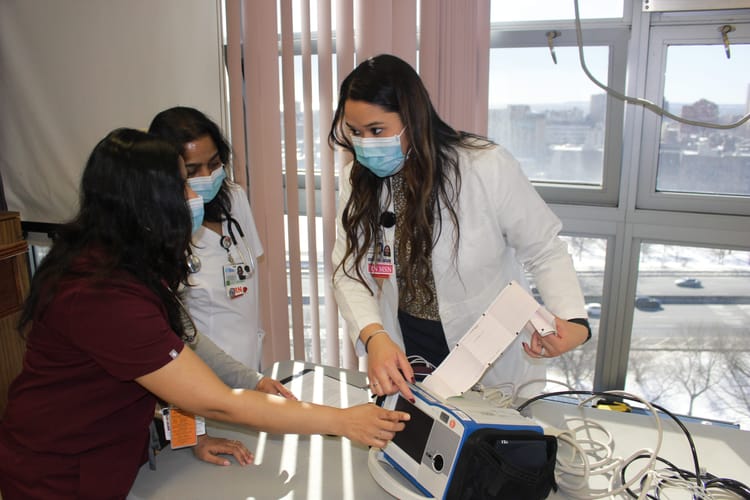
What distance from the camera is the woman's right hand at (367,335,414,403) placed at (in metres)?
1.23

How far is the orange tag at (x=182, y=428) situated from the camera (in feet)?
4.22

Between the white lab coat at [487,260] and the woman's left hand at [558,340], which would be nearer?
the woman's left hand at [558,340]

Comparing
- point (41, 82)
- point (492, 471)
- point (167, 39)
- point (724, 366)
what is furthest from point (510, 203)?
point (41, 82)

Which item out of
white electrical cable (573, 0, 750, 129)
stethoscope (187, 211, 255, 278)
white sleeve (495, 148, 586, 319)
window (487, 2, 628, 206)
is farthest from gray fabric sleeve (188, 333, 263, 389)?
white electrical cable (573, 0, 750, 129)

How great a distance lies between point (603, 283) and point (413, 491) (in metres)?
1.60

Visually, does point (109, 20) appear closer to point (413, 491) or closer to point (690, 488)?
point (413, 491)

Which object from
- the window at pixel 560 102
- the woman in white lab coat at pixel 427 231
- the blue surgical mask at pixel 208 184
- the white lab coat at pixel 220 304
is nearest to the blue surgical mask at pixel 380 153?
the woman in white lab coat at pixel 427 231

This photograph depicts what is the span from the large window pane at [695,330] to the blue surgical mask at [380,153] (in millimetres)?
1385

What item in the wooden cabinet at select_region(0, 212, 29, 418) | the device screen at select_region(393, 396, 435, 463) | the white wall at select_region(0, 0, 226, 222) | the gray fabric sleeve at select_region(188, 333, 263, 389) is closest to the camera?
the device screen at select_region(393, 396, 435, 463)

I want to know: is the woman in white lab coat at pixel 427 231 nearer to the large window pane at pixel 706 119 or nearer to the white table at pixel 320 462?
the white table at pixel 320 462

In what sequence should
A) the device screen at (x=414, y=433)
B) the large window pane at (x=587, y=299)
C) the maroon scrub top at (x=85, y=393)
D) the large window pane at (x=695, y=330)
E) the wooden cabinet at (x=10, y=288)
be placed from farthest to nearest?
the wooden cabinet at (x=10, y=288) < the large window pane at (x=587, y=299) < the large window pane at (x=695, y=330) < the device screen at (x=414, y=433) < the maroon scrub top at (x=85, y=393)

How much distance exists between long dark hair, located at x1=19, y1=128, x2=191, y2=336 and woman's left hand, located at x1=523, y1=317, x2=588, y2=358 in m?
0.82

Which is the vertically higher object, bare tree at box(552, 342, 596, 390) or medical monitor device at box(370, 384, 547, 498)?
medical monitor device at box(370, 384, 547, 498)

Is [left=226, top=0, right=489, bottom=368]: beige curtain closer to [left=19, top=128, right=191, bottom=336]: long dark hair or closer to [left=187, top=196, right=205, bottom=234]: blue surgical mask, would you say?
[left=187, top=196, right=205, bottom=234]: blue surgical mask
